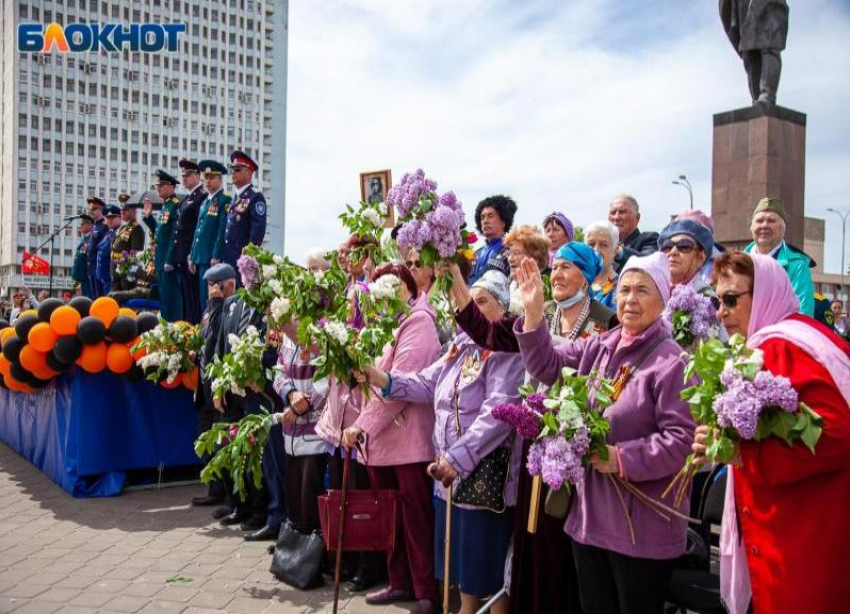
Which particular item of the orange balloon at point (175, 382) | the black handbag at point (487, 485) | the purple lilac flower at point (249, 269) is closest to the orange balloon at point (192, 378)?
the orange balloon at point (175, 382)

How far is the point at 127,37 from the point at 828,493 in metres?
78.5

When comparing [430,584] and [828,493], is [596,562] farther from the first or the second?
[430,584]

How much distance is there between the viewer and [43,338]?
25.0 feet

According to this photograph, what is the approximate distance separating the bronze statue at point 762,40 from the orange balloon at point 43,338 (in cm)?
998

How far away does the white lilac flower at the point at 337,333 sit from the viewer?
13.1 ft

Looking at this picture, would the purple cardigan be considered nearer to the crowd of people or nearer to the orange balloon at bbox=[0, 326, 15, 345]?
the crowd of people

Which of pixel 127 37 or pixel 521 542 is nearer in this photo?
pixel 521 542

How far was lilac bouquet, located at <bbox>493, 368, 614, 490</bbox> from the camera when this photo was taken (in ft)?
9.11

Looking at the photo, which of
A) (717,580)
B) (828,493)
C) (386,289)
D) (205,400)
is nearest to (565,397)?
(828,493)

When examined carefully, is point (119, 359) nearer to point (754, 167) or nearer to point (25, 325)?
point (25, 325)

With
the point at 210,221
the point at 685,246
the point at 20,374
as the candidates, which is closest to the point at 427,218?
the point at 685,246

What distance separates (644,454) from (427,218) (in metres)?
1.34

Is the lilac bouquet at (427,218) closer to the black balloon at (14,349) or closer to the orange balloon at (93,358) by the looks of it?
the orange balloon at (93,358)

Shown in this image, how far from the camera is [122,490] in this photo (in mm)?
7750
